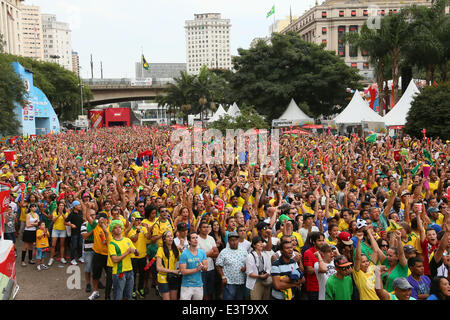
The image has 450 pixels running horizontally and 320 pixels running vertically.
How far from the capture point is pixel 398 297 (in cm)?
441

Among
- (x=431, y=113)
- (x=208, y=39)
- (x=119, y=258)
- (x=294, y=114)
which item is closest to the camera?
(x=119, y=258)

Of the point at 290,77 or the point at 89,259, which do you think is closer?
the point at 89,259

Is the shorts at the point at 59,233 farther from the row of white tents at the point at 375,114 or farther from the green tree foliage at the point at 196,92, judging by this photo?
the green tree foliage at the point at 196,92

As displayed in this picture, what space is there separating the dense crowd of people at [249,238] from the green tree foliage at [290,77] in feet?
90.4

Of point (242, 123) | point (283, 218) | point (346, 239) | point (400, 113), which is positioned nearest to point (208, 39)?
point (400, 113)

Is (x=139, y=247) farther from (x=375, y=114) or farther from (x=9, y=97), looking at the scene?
(x=9, y=97)

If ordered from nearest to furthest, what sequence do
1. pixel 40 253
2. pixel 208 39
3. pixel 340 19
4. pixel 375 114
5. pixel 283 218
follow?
pixel 283 218
pixel 40 253
pixel 375 114
pixel 340 19
pixel 208 39

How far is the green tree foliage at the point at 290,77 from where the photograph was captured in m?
38.0

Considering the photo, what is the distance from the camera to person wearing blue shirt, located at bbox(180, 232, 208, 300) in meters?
5.43

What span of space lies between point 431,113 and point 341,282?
20.4 meters

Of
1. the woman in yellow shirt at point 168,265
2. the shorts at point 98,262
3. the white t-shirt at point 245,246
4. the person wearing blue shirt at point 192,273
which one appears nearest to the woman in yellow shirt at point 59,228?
the shorts at point 98,262

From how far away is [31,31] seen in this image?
174000mm

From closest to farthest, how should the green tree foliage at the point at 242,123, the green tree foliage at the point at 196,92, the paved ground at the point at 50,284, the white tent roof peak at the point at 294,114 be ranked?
1. the paved ground at the point at 50,284
2. the green tree foliage at the point at 242,123
3. the white tent roof peak at the point at 294,114
4. the green tree foliage at the point at 196,92
